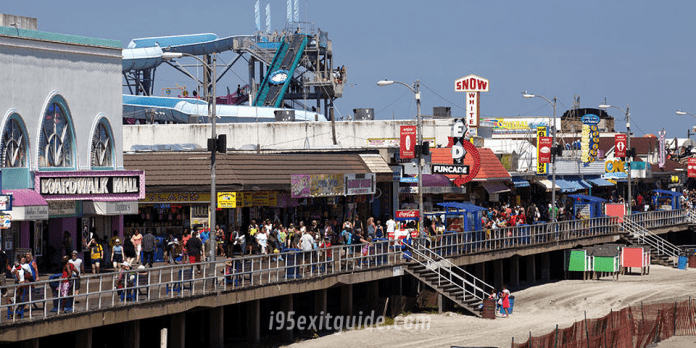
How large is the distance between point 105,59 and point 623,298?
23.4 m

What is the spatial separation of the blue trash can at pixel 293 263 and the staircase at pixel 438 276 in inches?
257

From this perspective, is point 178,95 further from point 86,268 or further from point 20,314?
point 20,314

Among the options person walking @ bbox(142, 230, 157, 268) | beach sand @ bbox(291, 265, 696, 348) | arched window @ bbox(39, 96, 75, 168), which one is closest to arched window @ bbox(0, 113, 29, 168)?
arched window @ bbox(39, 96, 75, 168)

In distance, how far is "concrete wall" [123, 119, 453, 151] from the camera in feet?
228

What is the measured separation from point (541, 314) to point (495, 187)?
2077cm

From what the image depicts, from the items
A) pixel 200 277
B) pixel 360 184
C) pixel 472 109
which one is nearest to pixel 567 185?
pixel 472 109

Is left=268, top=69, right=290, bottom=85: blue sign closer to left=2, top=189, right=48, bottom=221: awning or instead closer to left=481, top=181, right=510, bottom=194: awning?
left=481, top=181, right=510, bottom=194: awning

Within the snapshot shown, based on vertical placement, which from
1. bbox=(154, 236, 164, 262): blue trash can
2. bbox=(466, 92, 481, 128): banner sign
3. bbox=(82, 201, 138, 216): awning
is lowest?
bbox=(154, 236, 164, 262): blue trash can

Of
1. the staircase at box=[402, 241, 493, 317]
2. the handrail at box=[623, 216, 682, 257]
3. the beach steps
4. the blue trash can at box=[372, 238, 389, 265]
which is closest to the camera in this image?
the blue trash can at box=[372, 238, 389, 265]

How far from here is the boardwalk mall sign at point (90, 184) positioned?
34.4m

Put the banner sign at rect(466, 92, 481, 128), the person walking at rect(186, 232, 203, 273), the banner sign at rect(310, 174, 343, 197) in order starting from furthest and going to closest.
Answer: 1. the banner sign at rect(466, 92, 481, 128)
2. the banner sign at rect(310, 174, 343, 197)
3. the person walking at rect(186, 232, 203, 273)

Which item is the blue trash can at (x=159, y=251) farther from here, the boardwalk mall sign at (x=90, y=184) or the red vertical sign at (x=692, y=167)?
the red vertical sign at (x=692, y=167)

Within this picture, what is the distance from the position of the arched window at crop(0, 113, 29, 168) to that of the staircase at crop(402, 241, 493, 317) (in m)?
14.4

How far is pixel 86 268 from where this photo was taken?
3672 centimetres
